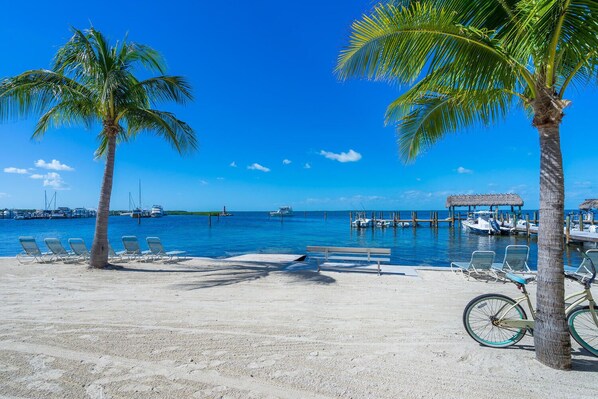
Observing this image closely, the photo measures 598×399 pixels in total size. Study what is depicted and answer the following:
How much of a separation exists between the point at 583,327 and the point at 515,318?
0.88m

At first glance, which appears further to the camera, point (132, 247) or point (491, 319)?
point (132, 247)

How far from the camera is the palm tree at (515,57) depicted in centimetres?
319

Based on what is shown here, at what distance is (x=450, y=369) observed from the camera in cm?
349

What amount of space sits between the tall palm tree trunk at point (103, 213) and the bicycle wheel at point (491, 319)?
10.6m

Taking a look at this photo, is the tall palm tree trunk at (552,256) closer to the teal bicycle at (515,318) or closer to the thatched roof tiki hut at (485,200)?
the teal bicycle at (515,318)

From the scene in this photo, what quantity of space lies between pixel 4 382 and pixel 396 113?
6712mm

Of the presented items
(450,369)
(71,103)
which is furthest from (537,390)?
(71,103)

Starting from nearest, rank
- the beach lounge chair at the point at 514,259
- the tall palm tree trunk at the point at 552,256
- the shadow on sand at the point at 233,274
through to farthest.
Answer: the tall palm tree trunk at the point at 552,256 → the shadow on sand at the point at 233,274 → the beach lounge chair at the point at 514,259

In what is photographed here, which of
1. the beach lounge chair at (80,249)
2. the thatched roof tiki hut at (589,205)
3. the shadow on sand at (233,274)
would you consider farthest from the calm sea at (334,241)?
the thatched roof tiki hut at (589,205)

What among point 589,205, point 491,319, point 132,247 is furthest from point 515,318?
point 589,205

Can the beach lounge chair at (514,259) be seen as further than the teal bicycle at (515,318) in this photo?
Yes

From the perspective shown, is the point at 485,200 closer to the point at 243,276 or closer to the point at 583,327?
the point at 243,276

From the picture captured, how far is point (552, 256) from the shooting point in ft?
11.4

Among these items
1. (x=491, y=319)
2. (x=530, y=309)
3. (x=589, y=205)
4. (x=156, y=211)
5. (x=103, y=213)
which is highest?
(x=589, y=205)
